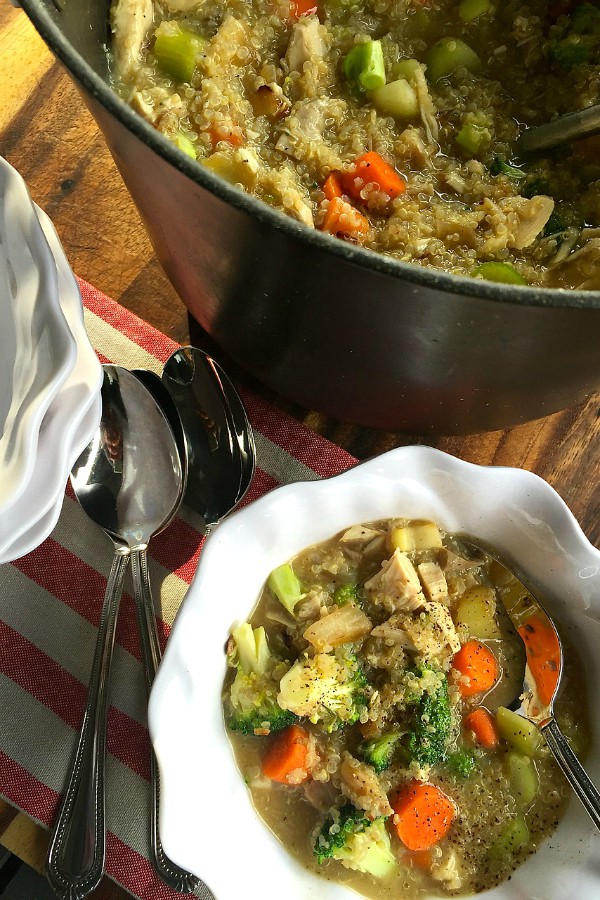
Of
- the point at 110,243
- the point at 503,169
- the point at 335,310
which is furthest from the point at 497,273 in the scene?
the point at 110,243

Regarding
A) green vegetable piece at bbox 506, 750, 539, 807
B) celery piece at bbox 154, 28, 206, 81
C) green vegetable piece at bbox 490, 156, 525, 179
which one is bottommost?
green vegetable piece at bbox 506, 750, 539, 807

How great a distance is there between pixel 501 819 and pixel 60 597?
86 centimetres

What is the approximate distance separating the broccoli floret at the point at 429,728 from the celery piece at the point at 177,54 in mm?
1125

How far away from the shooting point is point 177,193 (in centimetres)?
99

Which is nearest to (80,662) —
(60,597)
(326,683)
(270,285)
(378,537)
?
(60,597)

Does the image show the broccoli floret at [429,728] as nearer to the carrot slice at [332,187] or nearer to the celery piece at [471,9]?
the carrot slice at [332,187]

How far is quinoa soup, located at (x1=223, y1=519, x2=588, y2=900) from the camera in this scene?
136 centimetres

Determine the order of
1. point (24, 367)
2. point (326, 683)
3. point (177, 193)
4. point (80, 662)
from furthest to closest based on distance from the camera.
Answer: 1. point (80, 662)
2. point (326, 683)
3. point (24, 367)
4. point (177, 193)

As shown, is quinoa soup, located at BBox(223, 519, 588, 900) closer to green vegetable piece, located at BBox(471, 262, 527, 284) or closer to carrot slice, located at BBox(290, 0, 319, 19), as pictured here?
green vegetable piece, located at BBox(471, 262, 527, 284)

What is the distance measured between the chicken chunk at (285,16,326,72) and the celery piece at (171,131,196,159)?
0.79 ft

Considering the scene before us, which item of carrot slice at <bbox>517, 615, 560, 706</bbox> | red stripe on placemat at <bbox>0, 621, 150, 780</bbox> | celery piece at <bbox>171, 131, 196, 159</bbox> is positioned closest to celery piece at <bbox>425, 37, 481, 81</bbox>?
celery piece at <bbox>171, 131, 196, 159</bbox>

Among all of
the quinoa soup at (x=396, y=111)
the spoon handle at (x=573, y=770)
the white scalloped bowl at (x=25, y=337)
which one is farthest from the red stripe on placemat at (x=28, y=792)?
the quinoa soup at (x=396, y=111)

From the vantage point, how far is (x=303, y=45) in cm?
140

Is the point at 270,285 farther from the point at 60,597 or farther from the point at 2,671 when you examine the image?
the point at 2,671
